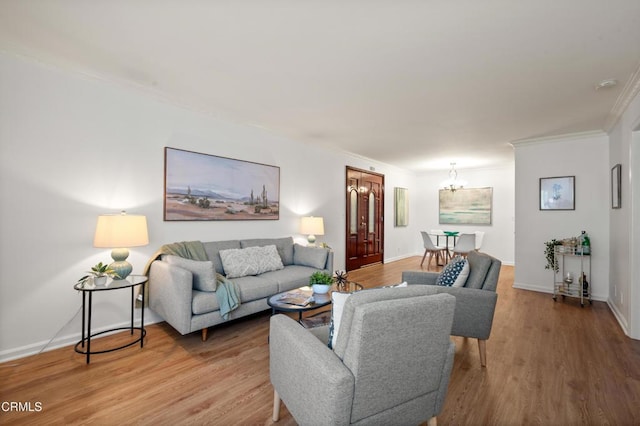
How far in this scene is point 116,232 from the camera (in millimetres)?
2582

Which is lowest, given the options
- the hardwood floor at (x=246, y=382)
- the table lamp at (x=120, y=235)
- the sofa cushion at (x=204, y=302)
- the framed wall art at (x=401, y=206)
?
the hardwood floor at (x=246, y=382)

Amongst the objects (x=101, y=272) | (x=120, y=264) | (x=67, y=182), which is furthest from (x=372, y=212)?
(x=67, y=182)

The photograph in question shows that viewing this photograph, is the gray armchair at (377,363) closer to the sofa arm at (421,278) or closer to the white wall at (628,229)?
the sofa arm at (421,278)

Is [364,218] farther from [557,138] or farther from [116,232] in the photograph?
[116,232]

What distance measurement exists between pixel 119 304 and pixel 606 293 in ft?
20.7

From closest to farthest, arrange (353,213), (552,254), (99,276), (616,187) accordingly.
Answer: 1. (99,276)
2. (616,187)
3. (552,254)
4. (353,213)

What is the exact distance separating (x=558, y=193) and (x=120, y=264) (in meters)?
5.98

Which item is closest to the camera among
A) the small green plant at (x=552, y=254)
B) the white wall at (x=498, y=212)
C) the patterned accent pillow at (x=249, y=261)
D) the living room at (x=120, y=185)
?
the living room at (x=120, y=185)

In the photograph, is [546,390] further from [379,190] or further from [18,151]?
[379,190]

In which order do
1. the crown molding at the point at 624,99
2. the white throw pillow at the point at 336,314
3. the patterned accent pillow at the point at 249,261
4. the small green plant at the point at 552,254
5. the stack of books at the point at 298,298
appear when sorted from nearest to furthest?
the white throw pillow at the point at 336,314 → the stack of books at the point at 298,298 → the crown molding at the point at 624,99 → the patterned accent pillow at the point at 249,261 → the small green plant at the point at 552,254

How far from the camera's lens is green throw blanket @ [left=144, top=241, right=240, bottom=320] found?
9.27 ft

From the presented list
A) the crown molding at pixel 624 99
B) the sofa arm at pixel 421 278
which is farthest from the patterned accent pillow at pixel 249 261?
the crown molding at pixel 624 99

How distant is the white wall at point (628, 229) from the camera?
2.99 m

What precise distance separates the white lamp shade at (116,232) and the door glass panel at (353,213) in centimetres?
427
